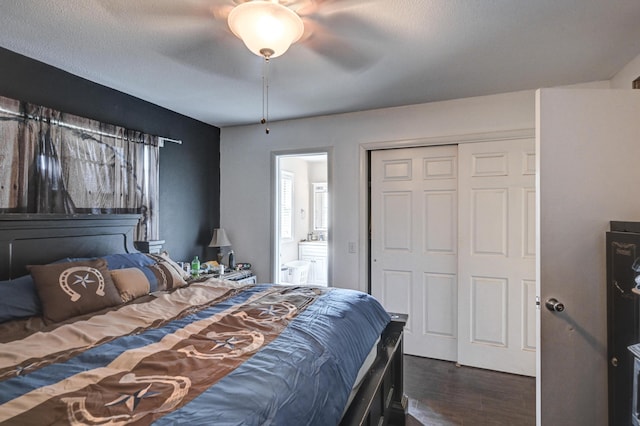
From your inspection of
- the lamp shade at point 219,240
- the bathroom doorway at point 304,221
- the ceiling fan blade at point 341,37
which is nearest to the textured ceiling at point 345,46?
the ceiling fan blade at point 341,37

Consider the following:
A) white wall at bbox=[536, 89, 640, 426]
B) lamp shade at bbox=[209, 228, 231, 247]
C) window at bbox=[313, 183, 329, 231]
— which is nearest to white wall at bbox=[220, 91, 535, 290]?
lamp shade at bbox=[209, 228, 231, 247]

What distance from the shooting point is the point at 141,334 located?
1488 millimetres

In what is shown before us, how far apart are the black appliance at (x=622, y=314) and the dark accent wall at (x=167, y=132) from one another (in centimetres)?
351

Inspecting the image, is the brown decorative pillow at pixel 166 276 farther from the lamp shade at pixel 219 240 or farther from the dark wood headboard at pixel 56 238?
the lamp shade at pixel 219 240

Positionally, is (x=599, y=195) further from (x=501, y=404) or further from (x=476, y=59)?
(x=501, y=404)

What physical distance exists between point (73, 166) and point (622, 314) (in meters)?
3.55

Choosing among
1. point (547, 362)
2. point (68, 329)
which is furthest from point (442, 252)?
point (68, 329)

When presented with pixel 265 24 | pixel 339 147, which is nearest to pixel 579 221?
pixel 265 24

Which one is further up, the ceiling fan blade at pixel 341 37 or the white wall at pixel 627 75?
the ceiling fan blade at pixel 341 37

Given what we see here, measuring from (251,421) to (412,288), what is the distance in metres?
2.72

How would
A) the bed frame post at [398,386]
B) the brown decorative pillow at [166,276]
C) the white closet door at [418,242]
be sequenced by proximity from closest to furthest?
the bed frame post at [398,386] → the brown decorative pillow at [166,276] → the white closet door at [418,242]

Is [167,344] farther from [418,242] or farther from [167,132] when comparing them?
[167,132]

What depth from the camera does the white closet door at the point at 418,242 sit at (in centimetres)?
322

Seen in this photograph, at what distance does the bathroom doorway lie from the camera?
5.54m
